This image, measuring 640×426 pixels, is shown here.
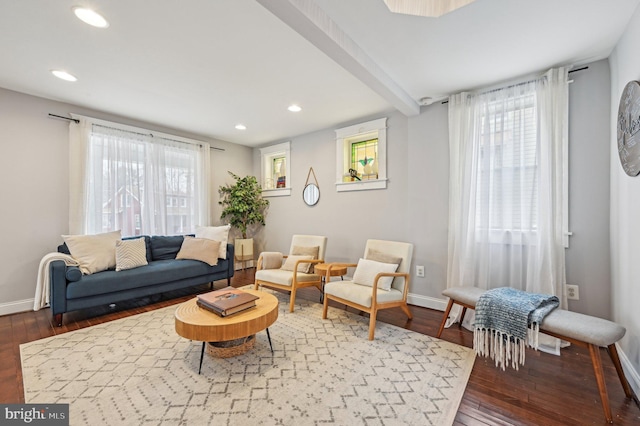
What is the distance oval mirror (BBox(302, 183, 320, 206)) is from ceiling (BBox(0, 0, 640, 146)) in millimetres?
1519

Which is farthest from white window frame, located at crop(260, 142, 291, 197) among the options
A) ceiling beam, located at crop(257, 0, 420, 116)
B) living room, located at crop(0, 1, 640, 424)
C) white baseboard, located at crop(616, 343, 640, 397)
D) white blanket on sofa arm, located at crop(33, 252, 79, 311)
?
white baseboard, located at crop(616, 343, 640, 397)

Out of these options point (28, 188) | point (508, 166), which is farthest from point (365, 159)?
point (28, 188)

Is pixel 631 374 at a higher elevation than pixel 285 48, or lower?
lower

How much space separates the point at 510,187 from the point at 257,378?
2.84 m

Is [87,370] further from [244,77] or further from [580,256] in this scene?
[580,256]

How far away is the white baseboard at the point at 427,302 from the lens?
319 cm

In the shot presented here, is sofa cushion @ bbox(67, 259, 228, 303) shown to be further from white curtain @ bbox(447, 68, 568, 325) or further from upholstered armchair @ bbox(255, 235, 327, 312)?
white curtain @ bbox(447, 68, 568, 325)

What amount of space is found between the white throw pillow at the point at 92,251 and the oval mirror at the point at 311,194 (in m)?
2.76

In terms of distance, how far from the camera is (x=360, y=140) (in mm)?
4164

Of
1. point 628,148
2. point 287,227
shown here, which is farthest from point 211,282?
point 628,148

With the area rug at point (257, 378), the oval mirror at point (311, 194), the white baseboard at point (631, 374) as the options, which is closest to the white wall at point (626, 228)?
the white baseboard at point (631, 374)

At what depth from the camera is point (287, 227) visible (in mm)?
4977

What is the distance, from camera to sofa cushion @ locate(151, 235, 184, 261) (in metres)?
3.84

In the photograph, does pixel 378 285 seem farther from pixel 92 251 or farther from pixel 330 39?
pixel 92 251
